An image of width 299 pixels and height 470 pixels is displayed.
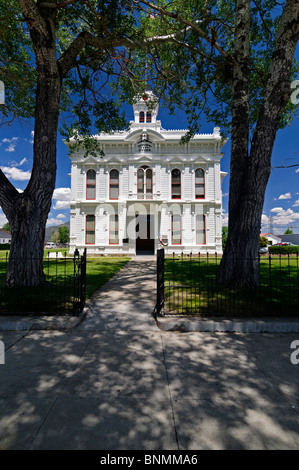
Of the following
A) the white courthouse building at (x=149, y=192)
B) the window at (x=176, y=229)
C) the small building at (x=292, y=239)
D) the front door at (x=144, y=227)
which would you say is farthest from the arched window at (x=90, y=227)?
the small building at (x=292, y=239)

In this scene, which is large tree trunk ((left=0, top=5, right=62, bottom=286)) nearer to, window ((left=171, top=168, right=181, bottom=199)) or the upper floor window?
the upper floor window

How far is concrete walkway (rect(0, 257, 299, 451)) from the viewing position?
210 cm

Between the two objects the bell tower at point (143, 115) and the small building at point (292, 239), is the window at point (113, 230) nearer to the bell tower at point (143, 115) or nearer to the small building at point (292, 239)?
the bell tower at point (143, 115)

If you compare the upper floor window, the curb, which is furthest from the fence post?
the upper floor window

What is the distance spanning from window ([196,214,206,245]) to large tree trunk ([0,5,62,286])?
16.2m

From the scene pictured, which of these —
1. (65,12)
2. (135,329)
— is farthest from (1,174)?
(65,12)

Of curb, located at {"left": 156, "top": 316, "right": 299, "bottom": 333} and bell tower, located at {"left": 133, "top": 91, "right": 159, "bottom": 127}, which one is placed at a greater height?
bell tower, located at {"left": 133, "top": 91, "right": 159, "bottom": 127}

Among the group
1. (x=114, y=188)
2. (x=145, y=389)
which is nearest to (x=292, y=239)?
(x=114, y=188)

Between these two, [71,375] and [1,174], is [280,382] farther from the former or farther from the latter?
[1,174]

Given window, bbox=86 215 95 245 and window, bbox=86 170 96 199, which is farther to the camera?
window, bbox=86 170 96 199

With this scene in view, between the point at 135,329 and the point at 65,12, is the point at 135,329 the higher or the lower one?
the lower one

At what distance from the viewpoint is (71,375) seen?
120 inches

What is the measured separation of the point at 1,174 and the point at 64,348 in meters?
5.23

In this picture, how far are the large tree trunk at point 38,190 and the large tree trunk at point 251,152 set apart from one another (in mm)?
5344
